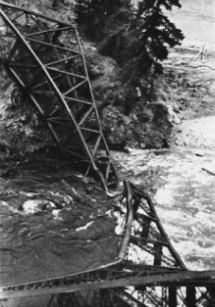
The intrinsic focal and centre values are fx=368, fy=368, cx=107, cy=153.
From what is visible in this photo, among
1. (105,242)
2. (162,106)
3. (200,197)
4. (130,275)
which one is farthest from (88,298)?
(162,106)

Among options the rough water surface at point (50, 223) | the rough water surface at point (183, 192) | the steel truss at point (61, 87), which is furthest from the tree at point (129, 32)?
the rough water surface at point (50, 223)

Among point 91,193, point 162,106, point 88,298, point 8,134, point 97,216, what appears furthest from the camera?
point 162,106

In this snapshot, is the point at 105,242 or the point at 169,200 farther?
the point at 169,200

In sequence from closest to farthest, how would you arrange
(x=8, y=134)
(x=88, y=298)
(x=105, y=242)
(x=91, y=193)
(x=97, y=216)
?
(x=88, y=298) < (x=105, y=242) < (x=97, y=216) < (x=91, y=193) < (x=8, y=134)

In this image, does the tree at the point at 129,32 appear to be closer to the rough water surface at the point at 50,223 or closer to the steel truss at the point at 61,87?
the steel truss at the point at 61,87

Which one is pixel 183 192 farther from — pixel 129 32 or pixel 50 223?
pixel 129 32

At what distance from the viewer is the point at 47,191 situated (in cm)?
769

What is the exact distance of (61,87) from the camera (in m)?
9.54

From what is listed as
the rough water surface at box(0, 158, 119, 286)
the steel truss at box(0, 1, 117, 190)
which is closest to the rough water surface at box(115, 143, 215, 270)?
the steel truss at box(0, 1, 117, 190)

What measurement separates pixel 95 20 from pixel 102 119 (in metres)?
3.18

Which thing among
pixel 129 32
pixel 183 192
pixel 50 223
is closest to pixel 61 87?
pixel 129 32

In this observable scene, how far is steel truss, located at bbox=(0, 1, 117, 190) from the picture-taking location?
7.48m

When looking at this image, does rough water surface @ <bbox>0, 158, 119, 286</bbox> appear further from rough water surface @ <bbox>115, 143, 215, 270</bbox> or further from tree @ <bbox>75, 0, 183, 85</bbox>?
tree @ <bbox>75, 0, 183, 85</bbox>

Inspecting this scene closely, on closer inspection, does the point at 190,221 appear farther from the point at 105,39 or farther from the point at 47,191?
the point at 105,39
